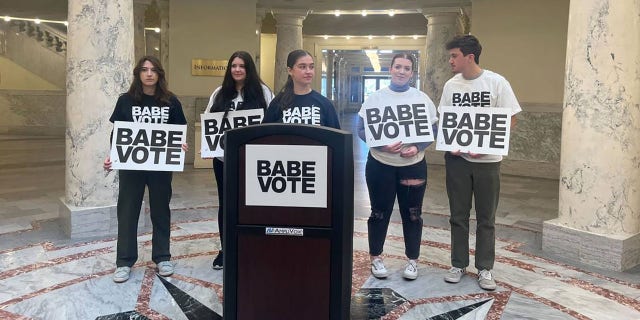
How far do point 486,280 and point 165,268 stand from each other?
8.07 ft

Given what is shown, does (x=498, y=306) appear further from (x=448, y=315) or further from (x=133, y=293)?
(x=133, y=293)

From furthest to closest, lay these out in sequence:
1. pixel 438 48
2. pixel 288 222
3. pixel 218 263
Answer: pixel 438 48 < pixel 218 263 < pixel 288 222

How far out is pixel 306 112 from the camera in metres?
3.81

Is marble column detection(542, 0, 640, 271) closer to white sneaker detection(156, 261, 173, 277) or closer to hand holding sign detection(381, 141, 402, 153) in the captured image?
hand holding sign detection(381, 141, 402, 153)

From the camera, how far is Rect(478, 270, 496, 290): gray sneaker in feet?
13.5

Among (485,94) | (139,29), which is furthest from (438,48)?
(485,94)

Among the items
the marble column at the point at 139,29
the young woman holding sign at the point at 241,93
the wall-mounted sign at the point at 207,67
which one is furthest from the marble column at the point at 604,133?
the marble column at the point at 139,29

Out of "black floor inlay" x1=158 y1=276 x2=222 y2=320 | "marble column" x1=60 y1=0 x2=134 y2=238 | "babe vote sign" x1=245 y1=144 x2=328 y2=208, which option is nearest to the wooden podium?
Result: "babe vote sign" x1=245 y1=144 x2=328 y2=208

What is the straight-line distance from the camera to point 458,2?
11547 millimetres

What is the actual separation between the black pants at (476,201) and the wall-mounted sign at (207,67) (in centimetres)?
809

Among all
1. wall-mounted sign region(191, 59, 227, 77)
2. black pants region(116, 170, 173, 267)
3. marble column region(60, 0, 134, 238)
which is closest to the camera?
black pants region(116, 170, 173, 267)

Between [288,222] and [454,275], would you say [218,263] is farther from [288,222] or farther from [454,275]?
[288,222]

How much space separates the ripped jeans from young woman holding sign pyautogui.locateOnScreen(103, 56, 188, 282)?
1.48m

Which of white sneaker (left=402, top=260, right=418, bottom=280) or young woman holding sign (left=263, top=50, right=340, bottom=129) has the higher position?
young woman holding sign (left=263, top=50, right=340, bottom=129)
